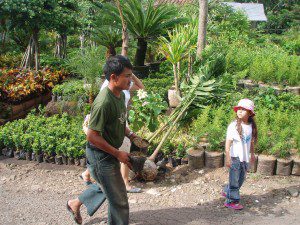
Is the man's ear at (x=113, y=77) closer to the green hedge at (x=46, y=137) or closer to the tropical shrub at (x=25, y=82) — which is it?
the green hedge at (x=46, y=137)

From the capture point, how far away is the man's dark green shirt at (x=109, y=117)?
3.23 metres

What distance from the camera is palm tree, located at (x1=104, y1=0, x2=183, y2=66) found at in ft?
27.6

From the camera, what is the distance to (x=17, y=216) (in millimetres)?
4543

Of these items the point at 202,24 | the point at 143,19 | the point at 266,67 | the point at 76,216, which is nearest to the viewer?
the point at 76,216

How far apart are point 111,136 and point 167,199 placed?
69.2 inches

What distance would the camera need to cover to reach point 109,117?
330 cm

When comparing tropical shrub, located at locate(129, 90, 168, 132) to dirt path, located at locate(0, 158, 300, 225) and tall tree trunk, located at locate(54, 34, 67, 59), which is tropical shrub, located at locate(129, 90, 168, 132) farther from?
tall tree trunk, located at locate(54, 34, 67, 59)

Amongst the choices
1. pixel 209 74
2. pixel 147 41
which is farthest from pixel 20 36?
pixel 209 74

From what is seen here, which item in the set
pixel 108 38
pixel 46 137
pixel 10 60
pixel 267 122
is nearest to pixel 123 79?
pixel 46 137

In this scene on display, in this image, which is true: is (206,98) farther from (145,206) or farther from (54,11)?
(54,11)

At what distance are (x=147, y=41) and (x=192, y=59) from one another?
65.7 inches

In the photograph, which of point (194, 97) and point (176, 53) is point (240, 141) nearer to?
point (194, 97)

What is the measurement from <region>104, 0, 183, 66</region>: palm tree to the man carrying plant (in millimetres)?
5169

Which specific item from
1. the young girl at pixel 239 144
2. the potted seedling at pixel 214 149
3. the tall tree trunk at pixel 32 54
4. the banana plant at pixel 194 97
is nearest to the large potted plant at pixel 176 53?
the banana plant at pixel 194 97
